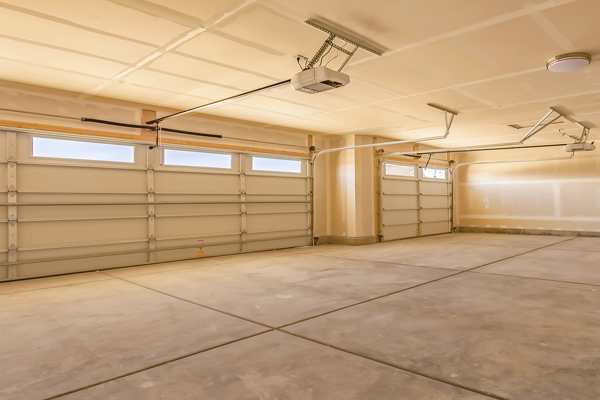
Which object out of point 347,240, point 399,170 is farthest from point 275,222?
point 399,170

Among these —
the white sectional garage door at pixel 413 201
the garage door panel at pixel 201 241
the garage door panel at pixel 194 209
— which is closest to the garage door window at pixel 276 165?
the garage door panel at pixel 194 209

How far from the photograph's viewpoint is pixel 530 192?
1150 centimetres

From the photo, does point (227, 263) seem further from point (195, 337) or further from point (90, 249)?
point (195, 337)

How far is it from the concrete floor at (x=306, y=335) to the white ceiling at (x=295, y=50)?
108 inches

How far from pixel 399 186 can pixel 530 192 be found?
432 centimetres

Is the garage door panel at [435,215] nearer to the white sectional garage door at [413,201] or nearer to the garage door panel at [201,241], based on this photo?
the white sectional garage door at [413,201]

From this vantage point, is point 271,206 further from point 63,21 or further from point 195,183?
point 63,21

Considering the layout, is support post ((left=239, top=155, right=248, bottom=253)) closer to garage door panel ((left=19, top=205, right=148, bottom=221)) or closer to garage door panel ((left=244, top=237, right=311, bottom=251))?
garage door panel ((left=244, top=237, right=311, bottom=251))

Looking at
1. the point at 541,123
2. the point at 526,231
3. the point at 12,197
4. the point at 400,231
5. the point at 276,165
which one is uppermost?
the point at 541,123

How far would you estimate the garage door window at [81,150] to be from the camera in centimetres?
569

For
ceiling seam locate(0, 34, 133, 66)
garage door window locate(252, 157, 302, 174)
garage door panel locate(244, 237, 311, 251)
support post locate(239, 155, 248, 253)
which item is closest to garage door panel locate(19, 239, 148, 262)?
support post locate(239, 155, 248, 253)

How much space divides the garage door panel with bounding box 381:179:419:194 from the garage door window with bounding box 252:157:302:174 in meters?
2.54

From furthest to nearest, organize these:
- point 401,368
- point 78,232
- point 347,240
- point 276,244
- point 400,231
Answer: point 400,231 → point 347,240 → point 276,244 → point 78,232 → point 401,368

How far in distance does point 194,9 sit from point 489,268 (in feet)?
17.8
